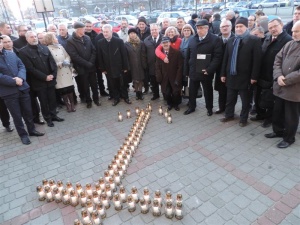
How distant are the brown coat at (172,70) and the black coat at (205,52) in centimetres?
28

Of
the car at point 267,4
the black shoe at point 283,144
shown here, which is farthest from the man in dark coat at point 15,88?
the car at point 267,4

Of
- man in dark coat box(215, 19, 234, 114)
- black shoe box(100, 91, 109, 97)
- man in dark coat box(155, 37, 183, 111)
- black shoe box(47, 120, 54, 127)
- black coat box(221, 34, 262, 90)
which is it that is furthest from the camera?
black shoe box(100, 91, 109, 97)

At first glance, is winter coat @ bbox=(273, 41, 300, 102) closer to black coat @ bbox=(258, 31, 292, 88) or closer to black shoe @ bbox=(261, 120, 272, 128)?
black coat @ bbox=(258, 31, 292, 88)

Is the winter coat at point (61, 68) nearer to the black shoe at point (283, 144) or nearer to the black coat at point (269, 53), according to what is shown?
the black coat at point (269, 53)

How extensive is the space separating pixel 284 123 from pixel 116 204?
12.0ft

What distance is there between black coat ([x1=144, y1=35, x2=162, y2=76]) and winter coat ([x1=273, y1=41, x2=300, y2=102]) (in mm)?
3298

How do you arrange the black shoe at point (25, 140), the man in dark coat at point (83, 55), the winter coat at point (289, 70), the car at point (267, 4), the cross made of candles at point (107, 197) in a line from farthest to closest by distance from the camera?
the car at point (267, 4) < the man in dark coat at point (83, 55) < the black shoe at point (25, 140) < the winter coat at point (289, 70) < the cross made of candles at point (107, 197)

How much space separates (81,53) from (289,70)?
4988 mm

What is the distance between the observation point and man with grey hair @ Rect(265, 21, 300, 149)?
4.10m

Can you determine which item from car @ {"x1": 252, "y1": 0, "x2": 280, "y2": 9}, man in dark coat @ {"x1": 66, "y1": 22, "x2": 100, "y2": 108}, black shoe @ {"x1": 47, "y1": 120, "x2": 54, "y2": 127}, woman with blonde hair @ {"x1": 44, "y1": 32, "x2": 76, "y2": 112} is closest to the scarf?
man in dark coat @ {"x1": 66, "y1": 22, "x2": 100, "y2": 108}

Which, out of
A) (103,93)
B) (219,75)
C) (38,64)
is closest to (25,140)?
(38,64)

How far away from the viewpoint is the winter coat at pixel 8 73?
193 inches

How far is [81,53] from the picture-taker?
6.58 meters

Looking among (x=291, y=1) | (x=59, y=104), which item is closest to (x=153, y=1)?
(x=291, y=1)
